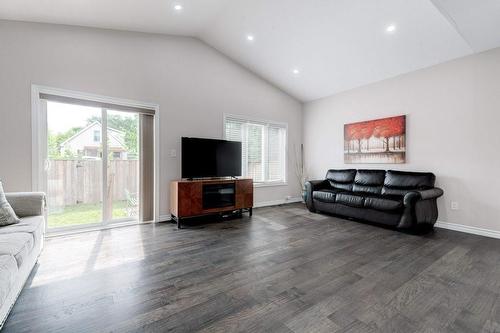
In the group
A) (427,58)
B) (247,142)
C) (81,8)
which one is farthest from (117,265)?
(427,58)

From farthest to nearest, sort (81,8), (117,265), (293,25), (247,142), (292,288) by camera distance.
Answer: (247,142), (293,25), (81,8), (117,265), (292,288)

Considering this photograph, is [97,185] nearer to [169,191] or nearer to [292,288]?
[169,191]

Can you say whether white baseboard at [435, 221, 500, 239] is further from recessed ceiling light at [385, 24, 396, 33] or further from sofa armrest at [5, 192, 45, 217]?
sofa armrest at [5, 192, 45, 217]

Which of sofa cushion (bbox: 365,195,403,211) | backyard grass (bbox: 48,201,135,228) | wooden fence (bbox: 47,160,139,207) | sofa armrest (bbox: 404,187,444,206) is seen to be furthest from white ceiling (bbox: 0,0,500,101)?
backyard grass (bbox: 48,201,135,228)

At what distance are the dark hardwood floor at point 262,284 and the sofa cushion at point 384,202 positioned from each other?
1.37 feet

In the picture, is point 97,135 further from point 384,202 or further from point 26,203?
point 384,202

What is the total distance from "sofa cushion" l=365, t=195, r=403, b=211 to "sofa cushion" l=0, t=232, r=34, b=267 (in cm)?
417

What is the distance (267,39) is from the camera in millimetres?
4047

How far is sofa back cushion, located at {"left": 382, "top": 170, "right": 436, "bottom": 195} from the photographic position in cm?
369

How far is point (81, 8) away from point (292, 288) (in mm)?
4052

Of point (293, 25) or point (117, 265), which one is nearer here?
point (117, 265)

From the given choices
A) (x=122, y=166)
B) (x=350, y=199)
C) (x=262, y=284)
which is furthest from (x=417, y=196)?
(x=122, y=166)

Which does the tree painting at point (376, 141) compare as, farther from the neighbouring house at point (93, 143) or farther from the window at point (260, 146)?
the neighbouring house at point (93, 143)

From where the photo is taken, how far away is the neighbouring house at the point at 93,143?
339cm
